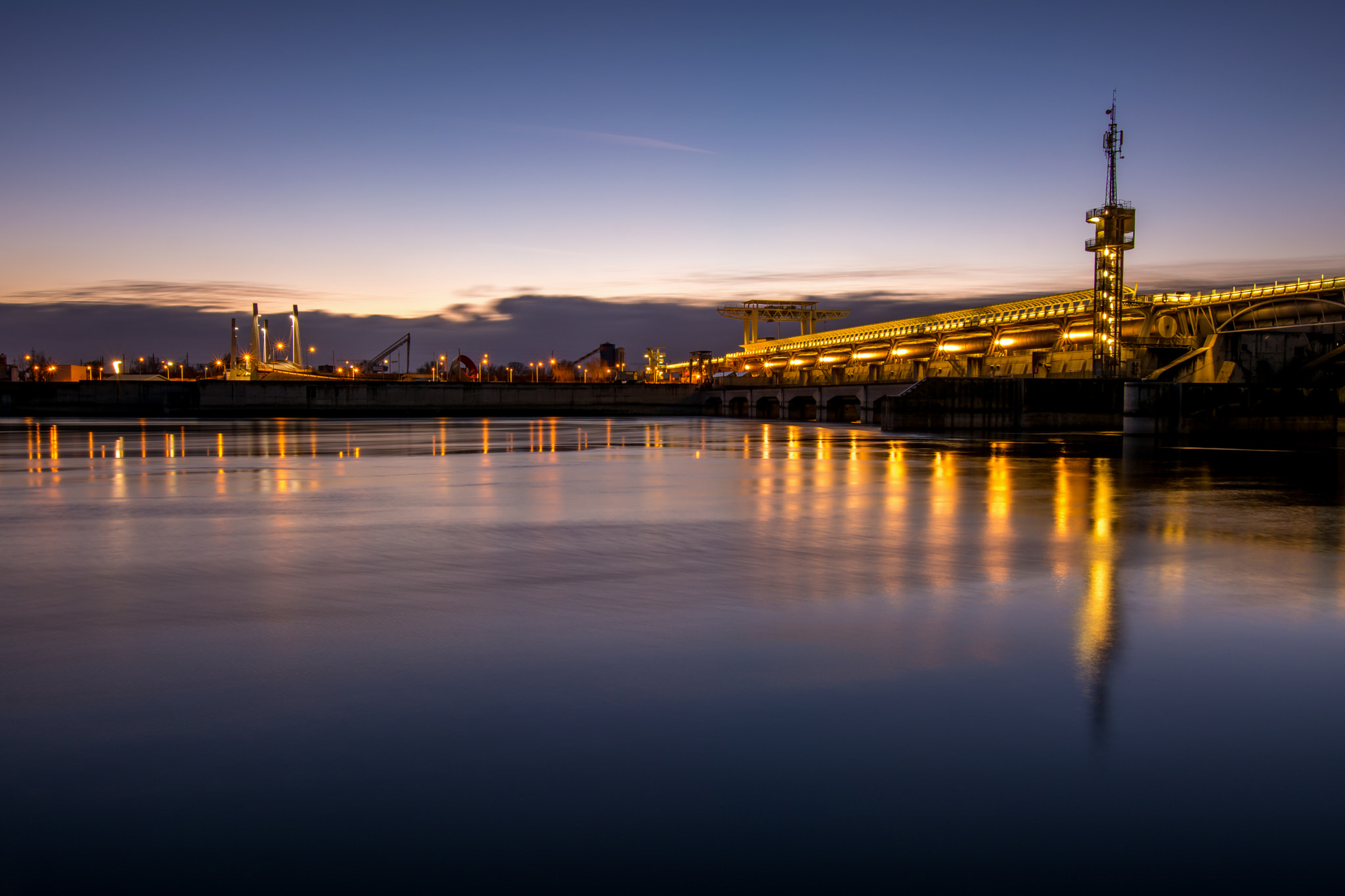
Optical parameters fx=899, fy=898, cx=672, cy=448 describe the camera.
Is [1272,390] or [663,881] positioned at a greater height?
[1272,390]

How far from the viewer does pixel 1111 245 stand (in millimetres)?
53938

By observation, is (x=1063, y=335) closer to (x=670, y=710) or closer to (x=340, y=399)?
(x=340, y=399)

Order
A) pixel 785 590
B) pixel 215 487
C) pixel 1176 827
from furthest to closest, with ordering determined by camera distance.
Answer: pixel 215 487, pixel 785 590, pixel 1176 827

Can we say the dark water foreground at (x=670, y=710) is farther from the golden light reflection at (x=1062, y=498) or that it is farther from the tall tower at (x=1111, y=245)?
the tall tower at (x=1111, y=245)

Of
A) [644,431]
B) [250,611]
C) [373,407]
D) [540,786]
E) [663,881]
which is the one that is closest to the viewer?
[663,881]

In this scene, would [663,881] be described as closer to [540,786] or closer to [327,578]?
[540,786]

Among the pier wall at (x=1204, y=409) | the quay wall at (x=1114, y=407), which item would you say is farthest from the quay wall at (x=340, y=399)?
the pier wall at (x=1204, y=409)

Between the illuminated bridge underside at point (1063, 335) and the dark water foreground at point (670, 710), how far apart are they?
44925mm

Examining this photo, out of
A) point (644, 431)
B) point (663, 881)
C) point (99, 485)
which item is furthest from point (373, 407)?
point (663, 881)

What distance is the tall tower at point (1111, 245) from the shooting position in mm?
52875

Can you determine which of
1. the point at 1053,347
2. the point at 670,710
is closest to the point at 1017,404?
the point at 1053,347

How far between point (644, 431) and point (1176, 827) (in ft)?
156

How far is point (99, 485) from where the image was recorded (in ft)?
59.1

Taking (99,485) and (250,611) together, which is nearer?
(250,611)
